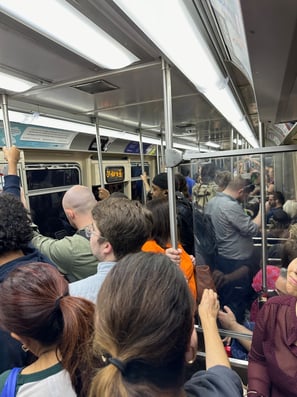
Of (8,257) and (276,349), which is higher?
(8,257)

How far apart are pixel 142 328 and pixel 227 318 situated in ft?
4.92

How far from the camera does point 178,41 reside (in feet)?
4.17

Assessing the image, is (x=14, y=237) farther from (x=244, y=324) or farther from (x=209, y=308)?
(x=244, y=324)

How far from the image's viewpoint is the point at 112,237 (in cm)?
126

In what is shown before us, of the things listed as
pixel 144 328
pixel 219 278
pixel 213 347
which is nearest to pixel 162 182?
pixel 219 278

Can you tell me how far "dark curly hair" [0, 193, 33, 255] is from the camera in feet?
4.13

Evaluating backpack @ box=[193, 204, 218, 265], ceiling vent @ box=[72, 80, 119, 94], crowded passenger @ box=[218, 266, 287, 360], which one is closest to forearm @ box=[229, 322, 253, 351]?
crowded passenger @ box=[218, 266, 287, 360]

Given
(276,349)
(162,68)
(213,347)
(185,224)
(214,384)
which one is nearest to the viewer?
(214,384)

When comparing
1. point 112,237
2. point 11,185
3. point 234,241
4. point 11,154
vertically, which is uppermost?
point 11,154

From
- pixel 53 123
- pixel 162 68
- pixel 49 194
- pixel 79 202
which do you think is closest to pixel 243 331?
pixel 79 202

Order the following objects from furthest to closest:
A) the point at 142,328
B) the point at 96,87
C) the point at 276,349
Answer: the point at 96,87 < the point at 276,349 < the point at 142,328

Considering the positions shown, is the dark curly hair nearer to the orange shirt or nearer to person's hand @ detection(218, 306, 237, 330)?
the orange shirt

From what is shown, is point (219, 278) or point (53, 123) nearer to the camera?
point (219, 278)

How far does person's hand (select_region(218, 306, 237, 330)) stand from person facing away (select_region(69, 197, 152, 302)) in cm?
99
